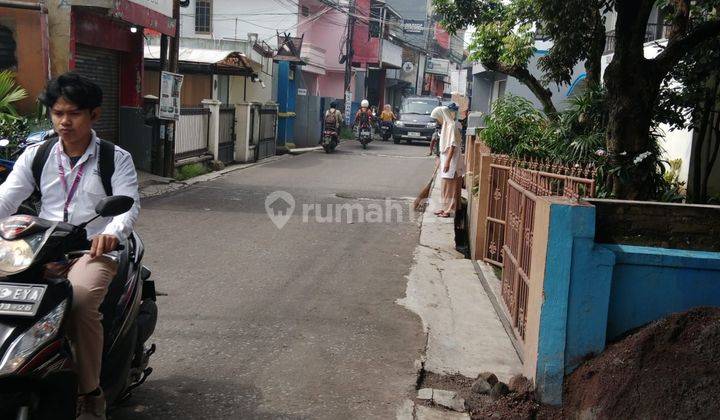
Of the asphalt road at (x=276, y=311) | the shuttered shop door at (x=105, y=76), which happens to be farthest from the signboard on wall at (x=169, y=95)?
the asphalt road at (x=276, y=311)

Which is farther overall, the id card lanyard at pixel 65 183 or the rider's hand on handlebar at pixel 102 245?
the id card lanyard at pixel 65 183

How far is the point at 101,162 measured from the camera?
12.1 feet

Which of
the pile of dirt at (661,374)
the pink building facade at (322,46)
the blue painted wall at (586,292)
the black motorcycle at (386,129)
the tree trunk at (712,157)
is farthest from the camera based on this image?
the black motorcycle at (386,129)

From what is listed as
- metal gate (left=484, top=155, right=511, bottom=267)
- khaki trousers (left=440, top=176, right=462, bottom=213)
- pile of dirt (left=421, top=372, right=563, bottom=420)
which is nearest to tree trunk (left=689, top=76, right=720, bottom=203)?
metal gate (left=484, top=155, right=511, bottom=267)

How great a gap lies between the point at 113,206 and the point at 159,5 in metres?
11.3

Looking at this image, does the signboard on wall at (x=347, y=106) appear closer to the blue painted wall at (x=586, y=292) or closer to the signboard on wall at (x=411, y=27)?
the signboard on wall at (x=411, y=27)

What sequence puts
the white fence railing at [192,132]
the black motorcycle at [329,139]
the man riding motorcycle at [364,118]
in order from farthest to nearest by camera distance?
the man riding motorcycle at [364,118] → the black motorcycle at [329,139] → the white fence railing at [192,132]

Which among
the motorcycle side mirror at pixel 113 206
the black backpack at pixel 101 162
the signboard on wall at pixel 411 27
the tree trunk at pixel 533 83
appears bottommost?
the motorcycle side mirror at pixel 113 206

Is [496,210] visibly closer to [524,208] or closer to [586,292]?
[524,208]

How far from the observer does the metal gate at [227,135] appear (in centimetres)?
1800

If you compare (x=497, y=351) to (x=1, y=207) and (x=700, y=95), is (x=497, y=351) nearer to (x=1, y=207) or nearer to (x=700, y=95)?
(x=1, y=207)

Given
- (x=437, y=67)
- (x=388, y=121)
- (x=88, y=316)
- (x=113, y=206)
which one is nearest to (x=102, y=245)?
(x=113, y=206)

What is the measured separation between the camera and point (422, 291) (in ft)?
24.5

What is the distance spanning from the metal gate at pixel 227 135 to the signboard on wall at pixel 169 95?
364 centimetres
